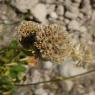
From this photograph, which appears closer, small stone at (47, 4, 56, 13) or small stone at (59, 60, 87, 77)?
small stone at (59, 60, 87, 77)

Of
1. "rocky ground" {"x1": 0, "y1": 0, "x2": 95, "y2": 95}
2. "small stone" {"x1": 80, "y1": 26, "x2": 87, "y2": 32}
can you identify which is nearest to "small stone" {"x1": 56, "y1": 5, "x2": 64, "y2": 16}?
"rocky ground" {"x1": 0, "y1": 0, "x2": 95, "y2": 95}

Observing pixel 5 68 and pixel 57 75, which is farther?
pixel 57 75

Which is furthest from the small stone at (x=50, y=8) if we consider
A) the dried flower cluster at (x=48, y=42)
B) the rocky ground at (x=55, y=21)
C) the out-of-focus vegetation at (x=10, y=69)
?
the dried flower cluster at (x=48, y=42)

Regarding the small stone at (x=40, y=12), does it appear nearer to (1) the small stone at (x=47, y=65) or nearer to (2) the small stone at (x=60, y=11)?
(2) the small stone at (x=60, y=11)

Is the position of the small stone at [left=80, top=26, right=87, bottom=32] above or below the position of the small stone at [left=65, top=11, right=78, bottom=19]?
below

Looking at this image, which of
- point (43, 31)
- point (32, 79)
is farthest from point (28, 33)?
point (32, 79)

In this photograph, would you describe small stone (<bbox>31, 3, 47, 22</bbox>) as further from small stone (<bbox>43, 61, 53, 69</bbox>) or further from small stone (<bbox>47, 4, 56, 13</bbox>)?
small stone (<bbox>43, 61, 53, 69</bbox>)

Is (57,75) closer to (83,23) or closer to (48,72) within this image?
(48,72)
